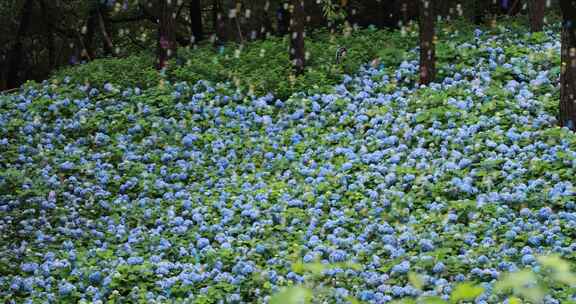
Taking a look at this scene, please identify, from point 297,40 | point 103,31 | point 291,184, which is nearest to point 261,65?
point 297,40

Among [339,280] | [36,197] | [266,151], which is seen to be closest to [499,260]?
[339,280]

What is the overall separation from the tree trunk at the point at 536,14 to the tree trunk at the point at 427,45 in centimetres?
314

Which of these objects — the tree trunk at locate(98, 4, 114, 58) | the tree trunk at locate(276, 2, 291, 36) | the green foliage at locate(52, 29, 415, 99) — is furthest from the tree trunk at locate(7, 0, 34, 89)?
the tree trunk at locate(276, 2, 291, 36)

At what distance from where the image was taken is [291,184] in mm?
9531

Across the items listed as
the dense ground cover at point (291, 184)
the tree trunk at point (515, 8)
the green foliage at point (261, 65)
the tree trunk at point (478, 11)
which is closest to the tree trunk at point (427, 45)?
the dense ground cover at point (291, 184)

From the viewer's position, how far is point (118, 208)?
947cm

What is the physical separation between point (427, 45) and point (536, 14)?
3.57m

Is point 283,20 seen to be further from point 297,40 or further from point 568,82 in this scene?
point 568,82

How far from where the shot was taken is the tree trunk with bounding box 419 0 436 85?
1227 centimetres

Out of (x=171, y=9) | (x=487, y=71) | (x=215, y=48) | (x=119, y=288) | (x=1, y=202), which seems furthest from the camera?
(x=215, y=48)

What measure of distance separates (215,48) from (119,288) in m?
9.92

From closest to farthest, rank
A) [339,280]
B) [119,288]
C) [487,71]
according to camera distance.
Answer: [339,280] → [119,288] → [487,71]

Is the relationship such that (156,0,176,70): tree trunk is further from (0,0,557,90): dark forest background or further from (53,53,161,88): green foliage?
(0,0,557,90): dark forest background

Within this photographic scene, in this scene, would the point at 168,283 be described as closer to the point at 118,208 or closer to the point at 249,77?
the point at 118,208
